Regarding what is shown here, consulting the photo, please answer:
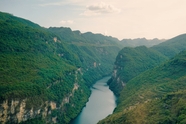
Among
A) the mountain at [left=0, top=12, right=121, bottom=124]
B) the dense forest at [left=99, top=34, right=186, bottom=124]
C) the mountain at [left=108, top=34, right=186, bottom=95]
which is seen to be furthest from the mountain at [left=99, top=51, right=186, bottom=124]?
the mountain at [left=108, top=34, right=186, bottom=95]

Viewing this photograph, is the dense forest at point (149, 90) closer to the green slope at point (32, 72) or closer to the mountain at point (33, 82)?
the mountain at point (33, 82)

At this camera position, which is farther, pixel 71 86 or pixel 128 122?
pixel 71 86

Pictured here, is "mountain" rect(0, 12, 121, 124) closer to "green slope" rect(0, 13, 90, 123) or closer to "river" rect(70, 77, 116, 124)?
"green slope" rect(0, 13, 90, 123)

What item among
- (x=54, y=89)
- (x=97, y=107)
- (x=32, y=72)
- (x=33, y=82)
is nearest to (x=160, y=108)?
(x=33, y=82)

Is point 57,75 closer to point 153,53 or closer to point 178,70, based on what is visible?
point 178,70

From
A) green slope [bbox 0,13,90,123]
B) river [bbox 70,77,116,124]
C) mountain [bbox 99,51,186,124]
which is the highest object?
green slope [bbox 0,13,90,123]

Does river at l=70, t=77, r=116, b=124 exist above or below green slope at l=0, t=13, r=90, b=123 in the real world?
below

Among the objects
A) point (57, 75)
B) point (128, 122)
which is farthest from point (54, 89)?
point (128, 122)

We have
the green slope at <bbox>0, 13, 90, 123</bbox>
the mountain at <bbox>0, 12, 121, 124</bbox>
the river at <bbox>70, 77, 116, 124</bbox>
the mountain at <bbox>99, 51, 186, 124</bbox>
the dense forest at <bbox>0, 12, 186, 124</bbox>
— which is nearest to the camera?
the mountain at <bbox>99, 51, 186, 124</bbox>

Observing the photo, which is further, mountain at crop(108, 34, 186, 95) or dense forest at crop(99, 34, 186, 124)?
mountain at crop(108, 34, 186, 95)
